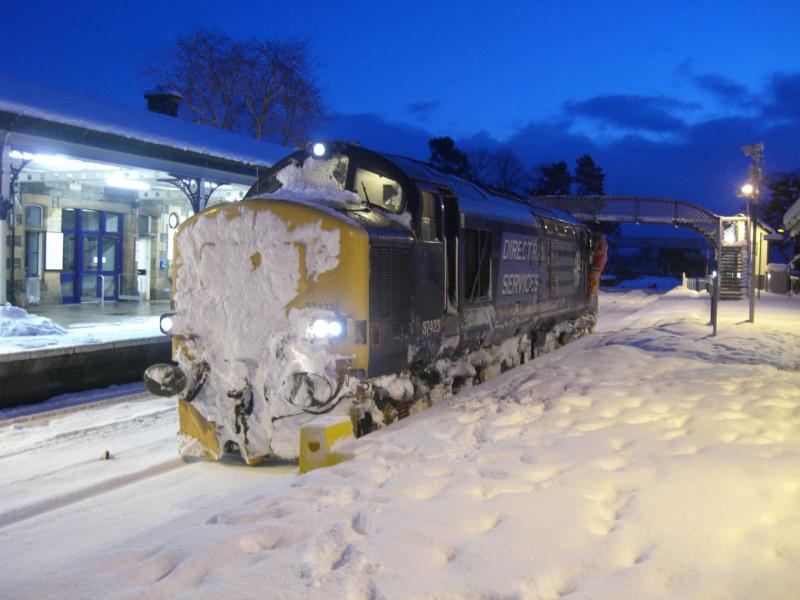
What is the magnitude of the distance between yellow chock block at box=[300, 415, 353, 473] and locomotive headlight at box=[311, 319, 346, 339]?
0.78 m

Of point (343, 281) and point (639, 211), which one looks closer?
point (343, 281)

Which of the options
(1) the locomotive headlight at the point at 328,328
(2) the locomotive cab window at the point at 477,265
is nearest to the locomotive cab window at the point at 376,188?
(2) the locomotive cab window at the point at 477,265

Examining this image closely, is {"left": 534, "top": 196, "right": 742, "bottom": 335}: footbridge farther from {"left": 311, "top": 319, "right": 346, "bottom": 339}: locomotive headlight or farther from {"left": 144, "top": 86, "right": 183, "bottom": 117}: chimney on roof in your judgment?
{"left": 311, "top": 319, "right": 346, "bottom": 339}: locomotive headlight

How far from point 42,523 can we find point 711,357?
9454 mm

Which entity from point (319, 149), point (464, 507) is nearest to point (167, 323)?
point (319, 149)

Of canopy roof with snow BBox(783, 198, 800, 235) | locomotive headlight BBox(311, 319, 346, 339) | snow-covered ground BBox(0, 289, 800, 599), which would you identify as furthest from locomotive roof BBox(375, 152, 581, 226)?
canopy roof with snow BBox(783, 198, 800, 235)

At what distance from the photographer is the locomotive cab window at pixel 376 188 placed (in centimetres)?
769

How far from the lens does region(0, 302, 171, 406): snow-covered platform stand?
33.0 ft

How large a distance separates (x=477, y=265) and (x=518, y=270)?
→ 1.79 metres

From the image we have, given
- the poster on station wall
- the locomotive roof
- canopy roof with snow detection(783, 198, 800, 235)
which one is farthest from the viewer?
canopy roof with snow detection(783, 198, 800, 235)

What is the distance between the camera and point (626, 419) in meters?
6.69

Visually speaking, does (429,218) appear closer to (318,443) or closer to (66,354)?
(318,443)

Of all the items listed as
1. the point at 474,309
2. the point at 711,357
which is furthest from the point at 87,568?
the point at 711,357

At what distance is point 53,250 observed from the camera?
19.1m
